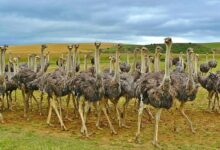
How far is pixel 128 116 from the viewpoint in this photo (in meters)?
19.8

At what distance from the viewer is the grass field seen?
563 inches

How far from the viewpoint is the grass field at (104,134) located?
14312 mm

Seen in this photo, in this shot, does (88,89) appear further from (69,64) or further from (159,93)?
(159,93)

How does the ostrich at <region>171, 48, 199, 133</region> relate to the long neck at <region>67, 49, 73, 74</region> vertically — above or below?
below

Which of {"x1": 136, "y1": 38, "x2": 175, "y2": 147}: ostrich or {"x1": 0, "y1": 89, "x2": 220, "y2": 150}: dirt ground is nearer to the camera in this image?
{"x1": 136, "y1": 38, "x2": 175, "y2": 147}: ostrich

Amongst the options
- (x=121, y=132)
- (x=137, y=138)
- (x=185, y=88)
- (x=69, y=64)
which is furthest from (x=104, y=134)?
(x=69, y=64)

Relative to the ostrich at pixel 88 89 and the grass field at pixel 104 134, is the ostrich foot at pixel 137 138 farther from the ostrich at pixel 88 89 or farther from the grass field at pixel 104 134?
the ostrich at pixel 88 89

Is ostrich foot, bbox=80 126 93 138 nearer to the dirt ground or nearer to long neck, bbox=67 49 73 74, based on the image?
the dirt ground

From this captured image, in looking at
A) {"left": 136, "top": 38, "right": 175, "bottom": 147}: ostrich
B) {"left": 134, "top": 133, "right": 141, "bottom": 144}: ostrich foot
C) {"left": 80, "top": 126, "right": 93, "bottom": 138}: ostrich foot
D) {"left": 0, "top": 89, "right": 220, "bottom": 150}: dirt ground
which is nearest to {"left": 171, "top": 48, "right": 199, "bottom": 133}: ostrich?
{"left": 0, "top": 89, "right": 220, "bottom": 150}: dirt ground

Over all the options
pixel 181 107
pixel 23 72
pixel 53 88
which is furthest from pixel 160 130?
pixel 23 72

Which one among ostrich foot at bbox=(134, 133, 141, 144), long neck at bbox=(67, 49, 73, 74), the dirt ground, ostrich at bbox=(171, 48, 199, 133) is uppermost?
long neck at bbox=(67, 49, 73, 74)

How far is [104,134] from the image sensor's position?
16391mm

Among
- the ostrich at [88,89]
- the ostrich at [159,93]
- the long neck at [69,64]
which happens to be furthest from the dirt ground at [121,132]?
the long neck at [69,64]

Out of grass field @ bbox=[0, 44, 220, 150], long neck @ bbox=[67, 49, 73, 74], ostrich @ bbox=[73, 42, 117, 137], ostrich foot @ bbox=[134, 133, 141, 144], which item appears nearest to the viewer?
grass field @ bbox=[0, 44, 220, 150]
